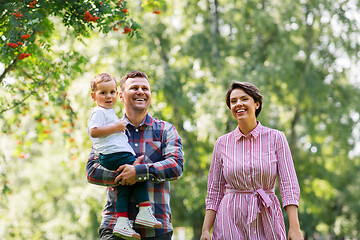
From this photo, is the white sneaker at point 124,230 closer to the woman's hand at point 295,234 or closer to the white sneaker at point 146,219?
the white sneaker at point 146,219

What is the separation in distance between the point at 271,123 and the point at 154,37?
13.5 ft

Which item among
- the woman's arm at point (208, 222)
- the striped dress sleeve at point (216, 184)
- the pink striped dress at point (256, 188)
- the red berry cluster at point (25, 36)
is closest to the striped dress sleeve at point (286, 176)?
the pink striped dress at point (256, 188)

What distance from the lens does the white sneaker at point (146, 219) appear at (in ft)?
10.3

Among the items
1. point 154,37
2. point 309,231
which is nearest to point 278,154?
point 154,37

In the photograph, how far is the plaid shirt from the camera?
3199 millimetres

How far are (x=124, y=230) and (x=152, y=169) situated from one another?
1.44 feet


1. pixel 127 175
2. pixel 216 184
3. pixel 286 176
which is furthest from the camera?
pixel 216 184

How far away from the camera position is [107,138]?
3.29 meters

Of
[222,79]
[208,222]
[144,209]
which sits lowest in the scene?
[208,222]

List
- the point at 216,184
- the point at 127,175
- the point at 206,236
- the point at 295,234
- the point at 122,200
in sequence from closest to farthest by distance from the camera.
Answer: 1. the point at 127,175
2. the point at 122,200
3. the point at 295,234
4. the point at 206,236
5. the point at 216,184

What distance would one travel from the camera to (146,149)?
3420mm

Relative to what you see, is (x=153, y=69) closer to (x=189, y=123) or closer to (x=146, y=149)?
(x=189, y=123)

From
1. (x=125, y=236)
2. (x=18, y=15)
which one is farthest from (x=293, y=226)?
(x=18, y=15)

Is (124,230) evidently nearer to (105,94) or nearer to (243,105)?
(105,94)
